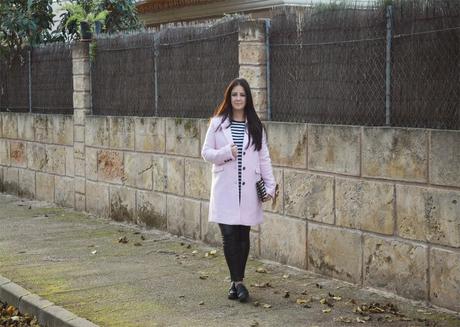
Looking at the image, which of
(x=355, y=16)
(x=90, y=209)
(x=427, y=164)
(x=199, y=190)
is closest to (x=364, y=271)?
(x=427, y=164)

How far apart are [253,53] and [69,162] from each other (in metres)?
5.18

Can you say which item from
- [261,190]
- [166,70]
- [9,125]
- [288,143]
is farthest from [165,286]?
[9,125]

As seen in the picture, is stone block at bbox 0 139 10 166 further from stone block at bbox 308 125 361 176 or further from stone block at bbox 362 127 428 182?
stone block at bbox 362 127 428 182

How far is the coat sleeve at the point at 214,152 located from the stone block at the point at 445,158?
1.63 m

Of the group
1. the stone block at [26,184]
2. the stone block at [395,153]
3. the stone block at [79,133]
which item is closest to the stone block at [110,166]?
the stone block at [79,133]

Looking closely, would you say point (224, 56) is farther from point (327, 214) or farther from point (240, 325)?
point (240, 325)

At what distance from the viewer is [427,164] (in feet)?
24.2

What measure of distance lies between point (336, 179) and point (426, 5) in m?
1.77

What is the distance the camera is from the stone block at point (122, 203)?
40.2 ft

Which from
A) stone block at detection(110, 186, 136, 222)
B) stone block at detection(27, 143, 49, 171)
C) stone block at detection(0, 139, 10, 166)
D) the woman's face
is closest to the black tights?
the woman's face

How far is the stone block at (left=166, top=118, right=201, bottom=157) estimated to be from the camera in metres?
10.8

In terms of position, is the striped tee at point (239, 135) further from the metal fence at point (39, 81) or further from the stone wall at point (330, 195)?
the metal fence at point (39, 81)

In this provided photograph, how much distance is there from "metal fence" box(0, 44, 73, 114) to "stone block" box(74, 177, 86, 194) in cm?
116

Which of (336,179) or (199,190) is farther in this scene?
(199,190)
